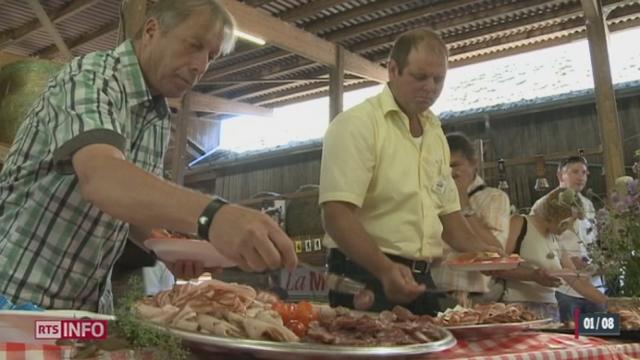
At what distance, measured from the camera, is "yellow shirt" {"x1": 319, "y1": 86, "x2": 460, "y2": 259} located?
2051 mm

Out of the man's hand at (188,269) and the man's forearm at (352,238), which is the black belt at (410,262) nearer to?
the man's forearm at (352,238)

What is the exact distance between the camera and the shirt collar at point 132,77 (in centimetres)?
Answer: 150

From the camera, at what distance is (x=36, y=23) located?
621 cm

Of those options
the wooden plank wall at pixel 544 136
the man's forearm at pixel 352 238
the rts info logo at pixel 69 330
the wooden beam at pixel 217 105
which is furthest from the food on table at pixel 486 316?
the wooden beam at pixel 217 105

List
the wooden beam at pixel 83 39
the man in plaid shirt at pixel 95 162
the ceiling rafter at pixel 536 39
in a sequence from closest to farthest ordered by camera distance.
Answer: the man in plaid shirt at pixel 95 162 → the ceiling rafter at pixel 536 39 → the wooden beam at pixel 83 39

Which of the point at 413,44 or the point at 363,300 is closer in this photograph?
the point at 363,300

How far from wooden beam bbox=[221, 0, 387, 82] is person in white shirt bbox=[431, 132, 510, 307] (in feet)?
7.69

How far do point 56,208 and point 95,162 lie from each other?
0.44m

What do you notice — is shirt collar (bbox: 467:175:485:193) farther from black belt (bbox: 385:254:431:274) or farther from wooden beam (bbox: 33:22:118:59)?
wooden beam (bbox: 33:22:118:59)

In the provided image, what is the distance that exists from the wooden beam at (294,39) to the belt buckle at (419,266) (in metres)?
3.17

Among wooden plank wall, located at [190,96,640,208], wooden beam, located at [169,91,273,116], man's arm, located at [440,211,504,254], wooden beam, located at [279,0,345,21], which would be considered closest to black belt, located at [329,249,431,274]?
man's arm, located at [440,211,504,254]

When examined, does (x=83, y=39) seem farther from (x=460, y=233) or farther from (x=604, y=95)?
(x=460, y=233)

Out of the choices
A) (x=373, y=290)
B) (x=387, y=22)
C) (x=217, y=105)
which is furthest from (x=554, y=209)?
(x=217, y=105)

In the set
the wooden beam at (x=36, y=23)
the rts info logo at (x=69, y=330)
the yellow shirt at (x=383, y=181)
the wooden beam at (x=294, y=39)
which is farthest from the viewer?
the wooden beam at (x=36, y=23)
